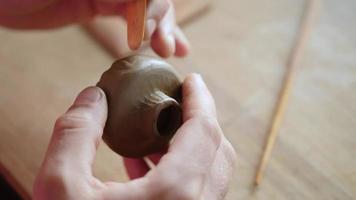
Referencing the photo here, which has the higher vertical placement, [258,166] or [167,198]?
[167,198]

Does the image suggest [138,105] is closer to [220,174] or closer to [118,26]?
[220,174]

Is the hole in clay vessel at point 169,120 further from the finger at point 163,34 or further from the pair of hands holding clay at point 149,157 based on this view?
the finger at point 163,34

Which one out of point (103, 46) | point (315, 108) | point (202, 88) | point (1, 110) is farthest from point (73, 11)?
point (315, 108)

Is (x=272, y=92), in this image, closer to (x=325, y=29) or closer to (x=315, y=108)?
(x=315, y=108)

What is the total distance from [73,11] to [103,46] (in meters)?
0.10

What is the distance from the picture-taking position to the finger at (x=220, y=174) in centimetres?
66

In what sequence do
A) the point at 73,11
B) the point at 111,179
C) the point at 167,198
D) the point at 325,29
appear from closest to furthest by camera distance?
1. the point at 167,198
2. the point at 111,179
3. the point at 73,11
4. the point at 325,29

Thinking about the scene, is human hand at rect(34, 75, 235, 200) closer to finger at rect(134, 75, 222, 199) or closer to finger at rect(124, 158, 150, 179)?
finger at rect(134, 75, 222, 199)

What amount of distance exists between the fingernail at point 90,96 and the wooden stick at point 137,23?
89mm

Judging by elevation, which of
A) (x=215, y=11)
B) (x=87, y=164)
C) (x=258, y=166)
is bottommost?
(x=258, y=166)

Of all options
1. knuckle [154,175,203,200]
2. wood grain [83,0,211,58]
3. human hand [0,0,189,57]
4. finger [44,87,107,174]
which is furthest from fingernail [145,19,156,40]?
knuckle [154,175,203,200]

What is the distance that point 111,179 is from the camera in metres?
0.85

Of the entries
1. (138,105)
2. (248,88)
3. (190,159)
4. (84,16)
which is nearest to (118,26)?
(84,16)

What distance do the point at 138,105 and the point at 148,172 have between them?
11cm
